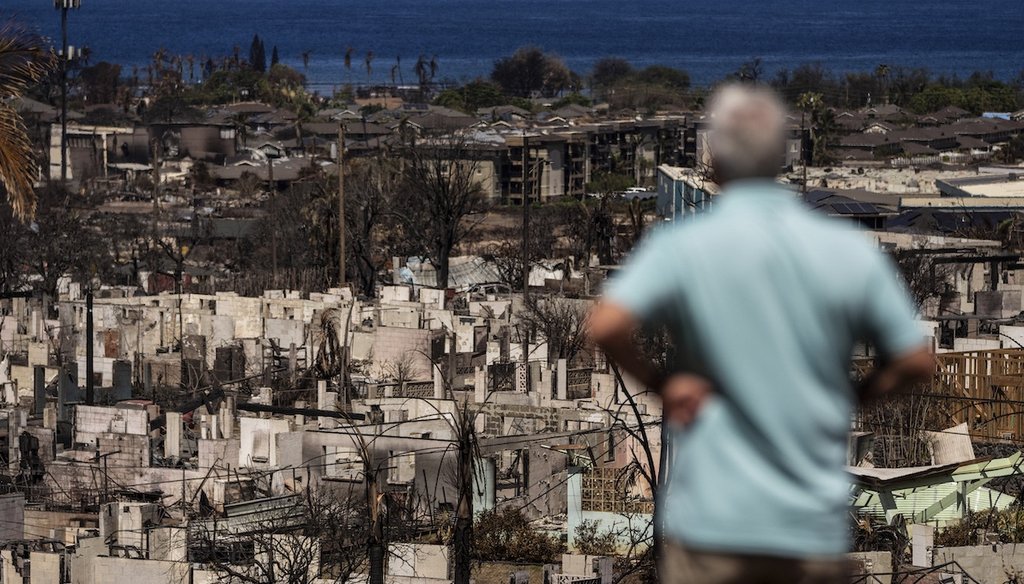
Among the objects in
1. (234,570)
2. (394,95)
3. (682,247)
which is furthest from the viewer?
(394,95)

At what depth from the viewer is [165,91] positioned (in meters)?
108

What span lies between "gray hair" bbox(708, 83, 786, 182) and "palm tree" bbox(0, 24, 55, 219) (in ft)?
16.6

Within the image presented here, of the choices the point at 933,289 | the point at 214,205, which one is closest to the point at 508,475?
the point at 933,289

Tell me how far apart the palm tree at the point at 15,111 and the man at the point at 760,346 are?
510 centimetres

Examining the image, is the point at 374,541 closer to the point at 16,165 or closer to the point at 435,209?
the point at 16,165

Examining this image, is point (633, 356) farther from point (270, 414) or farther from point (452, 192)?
point (452, 192)

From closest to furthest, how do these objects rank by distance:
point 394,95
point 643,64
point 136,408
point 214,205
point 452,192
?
point 136,408
point 452,192
point 214,205
point 394,95
point 643,64

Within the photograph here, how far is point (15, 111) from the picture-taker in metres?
7.86

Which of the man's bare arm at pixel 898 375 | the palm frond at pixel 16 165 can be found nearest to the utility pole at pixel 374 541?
the palm frond at pixel 16 165

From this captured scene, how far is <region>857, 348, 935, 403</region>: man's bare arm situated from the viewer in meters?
2.89

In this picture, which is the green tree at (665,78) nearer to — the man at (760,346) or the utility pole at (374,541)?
the utility pole at (374,541)

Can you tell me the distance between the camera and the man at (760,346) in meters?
2.81

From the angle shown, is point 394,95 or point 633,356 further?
point 394,95

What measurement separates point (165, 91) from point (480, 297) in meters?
79.4
